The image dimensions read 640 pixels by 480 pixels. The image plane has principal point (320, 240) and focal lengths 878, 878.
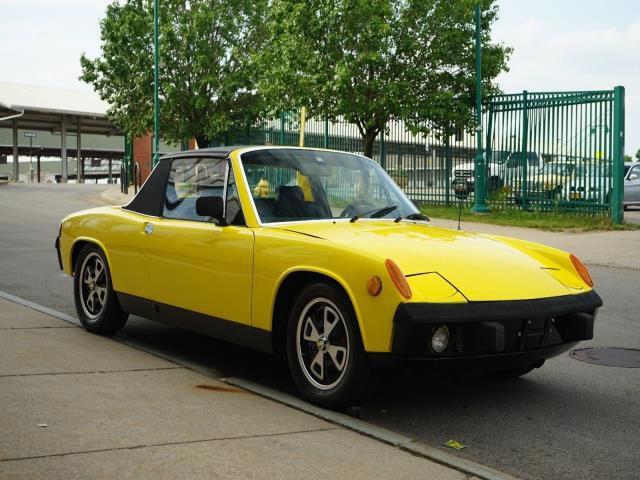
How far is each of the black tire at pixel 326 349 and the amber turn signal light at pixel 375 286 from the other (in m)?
0.22

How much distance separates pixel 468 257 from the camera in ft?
16.5

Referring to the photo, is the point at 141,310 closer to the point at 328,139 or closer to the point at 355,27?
the point at 355,27

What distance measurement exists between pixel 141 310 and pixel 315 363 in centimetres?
203

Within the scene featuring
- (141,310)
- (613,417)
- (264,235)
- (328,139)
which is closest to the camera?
(613,417)

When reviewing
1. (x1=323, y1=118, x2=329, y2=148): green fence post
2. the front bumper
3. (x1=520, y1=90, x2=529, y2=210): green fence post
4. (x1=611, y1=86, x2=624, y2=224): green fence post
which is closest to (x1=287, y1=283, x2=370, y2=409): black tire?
the front bumper

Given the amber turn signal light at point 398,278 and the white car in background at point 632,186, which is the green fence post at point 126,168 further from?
the amber turn signal light at point 398,278

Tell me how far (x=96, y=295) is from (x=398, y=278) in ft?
11.4

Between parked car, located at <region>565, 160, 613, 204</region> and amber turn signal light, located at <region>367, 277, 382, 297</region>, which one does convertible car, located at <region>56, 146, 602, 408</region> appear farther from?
parked car, located at <region>565, 160, 613, 204</region>

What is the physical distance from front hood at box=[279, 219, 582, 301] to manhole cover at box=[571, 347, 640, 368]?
1.34 meters

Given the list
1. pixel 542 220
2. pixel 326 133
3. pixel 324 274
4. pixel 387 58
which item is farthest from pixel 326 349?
pixel 326 133

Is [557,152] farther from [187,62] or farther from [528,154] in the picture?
[187,62]

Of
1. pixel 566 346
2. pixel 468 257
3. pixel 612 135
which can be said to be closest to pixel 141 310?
pixel 468 257

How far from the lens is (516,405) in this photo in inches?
206

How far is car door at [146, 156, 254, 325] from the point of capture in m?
5.54
